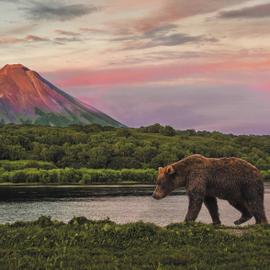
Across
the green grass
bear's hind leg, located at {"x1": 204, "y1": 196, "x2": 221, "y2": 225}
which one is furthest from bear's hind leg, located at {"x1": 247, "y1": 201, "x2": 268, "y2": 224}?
the green grass

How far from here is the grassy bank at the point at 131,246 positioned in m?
13.5

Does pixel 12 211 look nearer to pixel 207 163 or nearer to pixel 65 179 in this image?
pixel 207 163

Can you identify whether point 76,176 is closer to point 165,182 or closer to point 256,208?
point 165,182

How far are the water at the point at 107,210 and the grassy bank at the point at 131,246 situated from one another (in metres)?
34.4

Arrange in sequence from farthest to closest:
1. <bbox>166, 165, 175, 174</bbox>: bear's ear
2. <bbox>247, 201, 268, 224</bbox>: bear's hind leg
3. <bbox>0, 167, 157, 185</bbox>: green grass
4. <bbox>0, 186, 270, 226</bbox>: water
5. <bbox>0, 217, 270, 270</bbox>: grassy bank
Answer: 1. <bbox>0, 167, 157, 185</bbox>: green grass
2. <bbox>0, 186, 270, 226</bbox>: water
3. <bbox>166, 165, 175, 174</bbox>: bear's ear
4. <bbox>247, 201, 268, 224</bbox>: bear's hind leg
5. <bbox>0, 217, 270, 270</bbox>: grassy bank

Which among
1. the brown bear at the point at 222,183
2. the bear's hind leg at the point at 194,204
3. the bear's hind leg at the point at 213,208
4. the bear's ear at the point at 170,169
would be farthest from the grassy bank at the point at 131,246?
the bear's ear at the point at 170,169

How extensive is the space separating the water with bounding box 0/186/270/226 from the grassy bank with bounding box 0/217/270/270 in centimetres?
3441

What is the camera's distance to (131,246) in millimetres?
15531

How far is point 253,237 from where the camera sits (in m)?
16.9

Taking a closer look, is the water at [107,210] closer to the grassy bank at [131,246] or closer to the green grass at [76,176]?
the grassy bank at [131,246]

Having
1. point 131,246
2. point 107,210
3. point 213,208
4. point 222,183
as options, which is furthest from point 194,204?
point 107,210

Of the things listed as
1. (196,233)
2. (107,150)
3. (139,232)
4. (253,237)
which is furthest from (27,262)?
(107,150)

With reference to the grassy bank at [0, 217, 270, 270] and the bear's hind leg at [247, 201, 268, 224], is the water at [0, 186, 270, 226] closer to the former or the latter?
the bear's hind leg at [247, 201, 268, 224]

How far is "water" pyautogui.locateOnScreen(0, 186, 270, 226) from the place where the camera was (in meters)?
56.1
